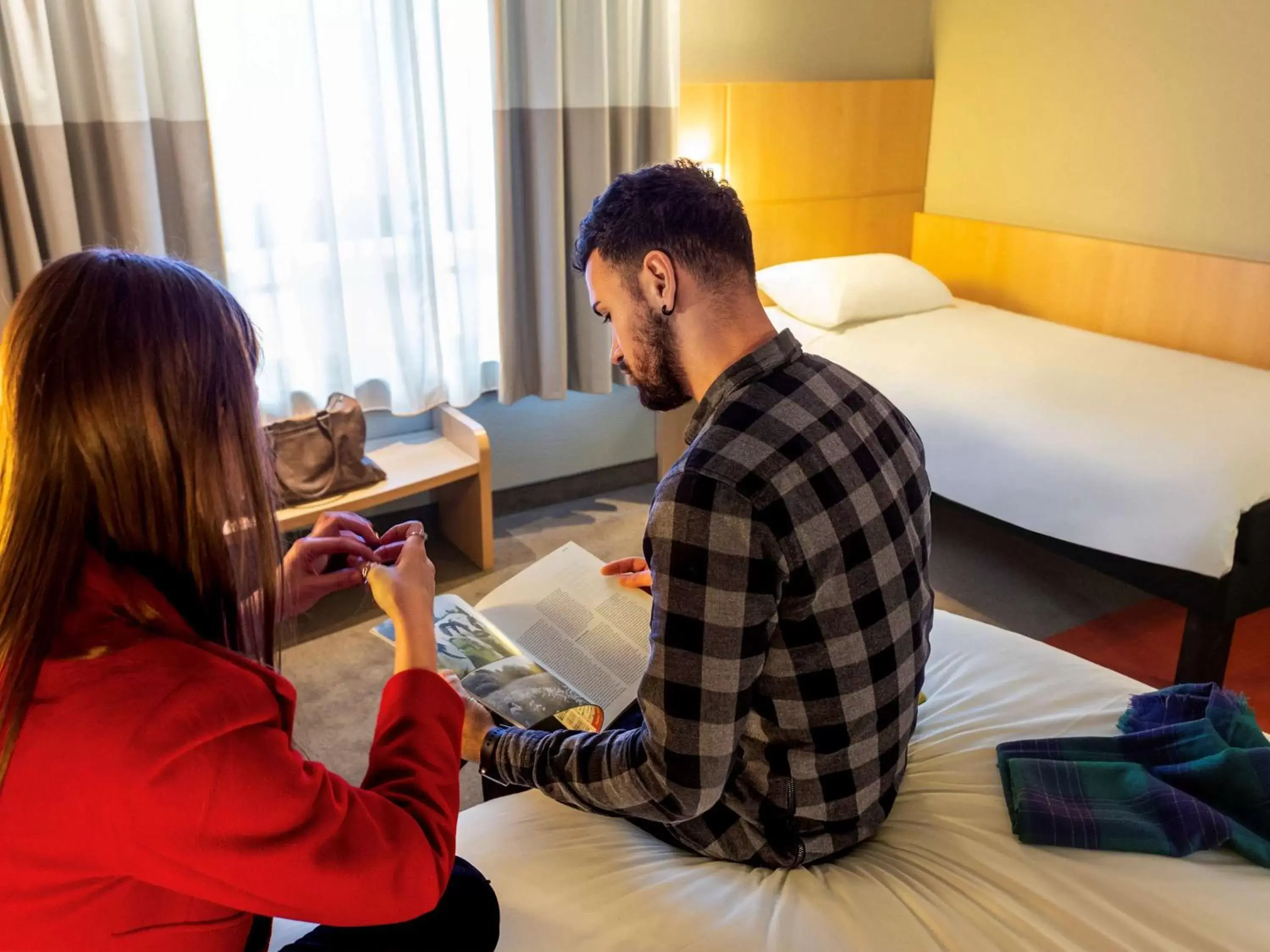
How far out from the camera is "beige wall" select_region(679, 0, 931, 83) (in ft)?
10.9

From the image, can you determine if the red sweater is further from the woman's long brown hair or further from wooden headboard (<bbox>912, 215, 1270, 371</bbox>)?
wooden headboard (<bbox>912, 215, 1270, 371</bbox>)

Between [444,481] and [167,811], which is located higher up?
[167,811]

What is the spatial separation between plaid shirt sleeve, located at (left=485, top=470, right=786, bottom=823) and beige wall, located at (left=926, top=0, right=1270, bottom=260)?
8.91ft

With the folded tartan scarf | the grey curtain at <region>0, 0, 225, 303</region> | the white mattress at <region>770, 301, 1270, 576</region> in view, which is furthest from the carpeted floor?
the grey curtain at <region>0, 0, 225, 303</region>

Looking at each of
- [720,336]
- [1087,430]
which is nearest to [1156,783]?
[720,336]

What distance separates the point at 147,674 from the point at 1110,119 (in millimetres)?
3450

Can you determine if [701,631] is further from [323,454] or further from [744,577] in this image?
[323,454]

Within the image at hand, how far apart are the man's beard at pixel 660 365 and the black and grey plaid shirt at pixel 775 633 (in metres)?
0.08

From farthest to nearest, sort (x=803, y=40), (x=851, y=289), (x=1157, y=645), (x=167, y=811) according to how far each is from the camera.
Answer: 1. (x=803, y=40)
2. (x=851, y=289)
3. (x=1157, y=645)
4. (x=167, y=811)

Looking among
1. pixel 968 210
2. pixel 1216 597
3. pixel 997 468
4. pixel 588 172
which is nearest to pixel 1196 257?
pixel 968 210

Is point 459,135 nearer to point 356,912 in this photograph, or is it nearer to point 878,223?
point 878,223

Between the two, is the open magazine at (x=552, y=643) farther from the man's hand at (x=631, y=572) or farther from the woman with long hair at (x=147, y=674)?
the woman with long hair at (x=147, y=674)

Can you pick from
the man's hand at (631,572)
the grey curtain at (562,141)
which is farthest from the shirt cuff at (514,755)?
the grey curtain at (562,141)

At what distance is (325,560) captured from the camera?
118 cm
